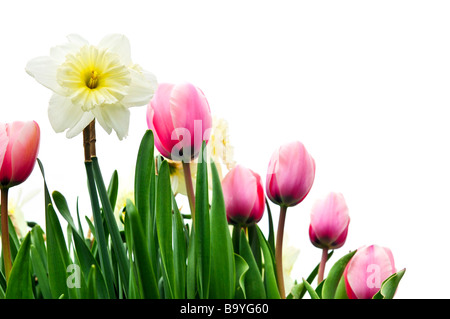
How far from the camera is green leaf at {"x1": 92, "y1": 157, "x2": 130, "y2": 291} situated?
692 mm

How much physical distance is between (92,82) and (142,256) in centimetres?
20

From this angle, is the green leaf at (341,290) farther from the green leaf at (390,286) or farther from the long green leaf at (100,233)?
the long green leaf at (100,233)

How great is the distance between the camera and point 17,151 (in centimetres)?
73

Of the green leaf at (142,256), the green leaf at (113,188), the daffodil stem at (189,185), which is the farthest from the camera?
the green leaf at (113,188)

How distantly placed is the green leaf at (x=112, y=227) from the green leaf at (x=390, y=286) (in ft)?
1.00

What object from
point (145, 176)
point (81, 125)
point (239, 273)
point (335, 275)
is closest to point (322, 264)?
point (335, 275)

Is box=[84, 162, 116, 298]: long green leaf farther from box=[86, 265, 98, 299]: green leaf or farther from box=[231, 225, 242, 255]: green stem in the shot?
box=[231, 225, 242, 255]: green stem

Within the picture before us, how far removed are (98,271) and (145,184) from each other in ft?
0.39

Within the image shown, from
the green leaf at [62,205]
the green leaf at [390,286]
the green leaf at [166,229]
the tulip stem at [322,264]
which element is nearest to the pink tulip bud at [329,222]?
the tulip stem at [322,264]

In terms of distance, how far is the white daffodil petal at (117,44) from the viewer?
70cm

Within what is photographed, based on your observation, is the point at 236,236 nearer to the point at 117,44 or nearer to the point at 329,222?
the point at 329,222

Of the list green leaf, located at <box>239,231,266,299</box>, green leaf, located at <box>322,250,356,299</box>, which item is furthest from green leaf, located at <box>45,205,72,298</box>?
green leaf, located at <box>322,250,356,299</box>

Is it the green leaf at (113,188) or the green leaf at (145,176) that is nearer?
the green leaf at (145,176)
